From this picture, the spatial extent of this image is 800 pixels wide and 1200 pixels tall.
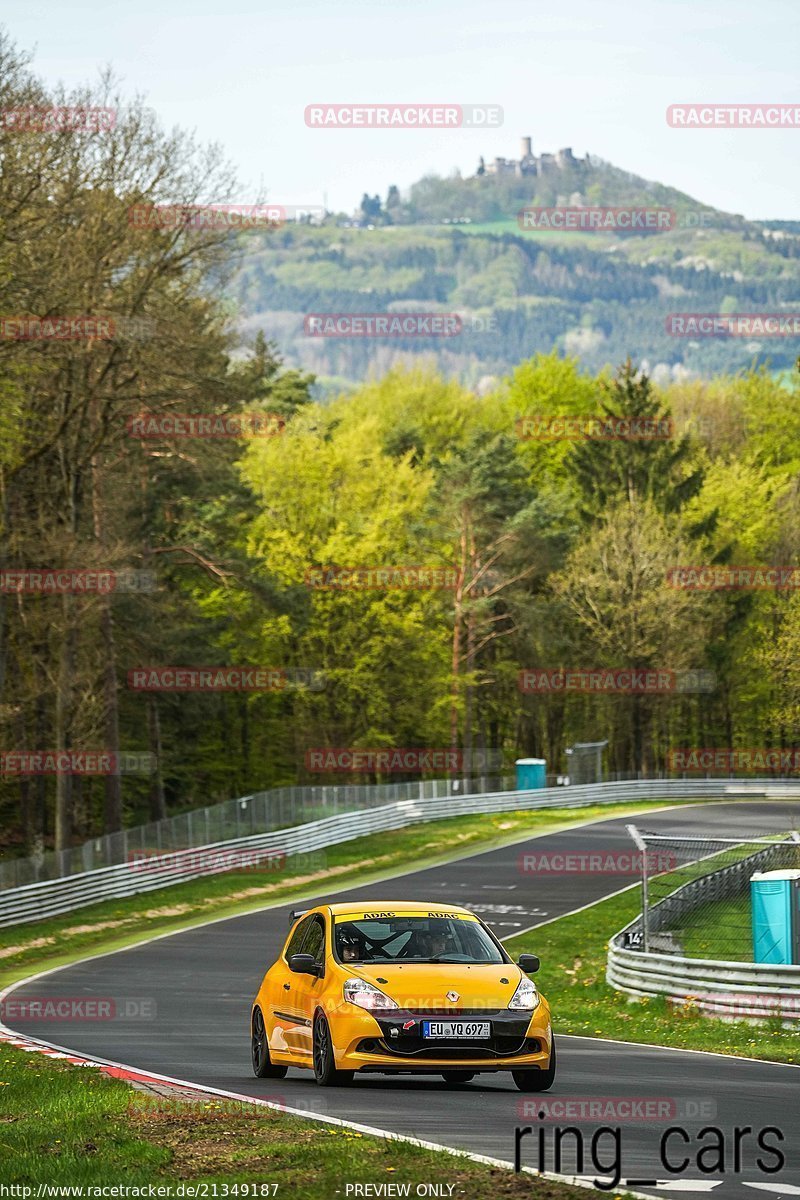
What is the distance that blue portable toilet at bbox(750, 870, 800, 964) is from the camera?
21.4 meters

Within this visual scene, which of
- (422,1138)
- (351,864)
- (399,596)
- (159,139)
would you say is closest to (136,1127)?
(422,1138)

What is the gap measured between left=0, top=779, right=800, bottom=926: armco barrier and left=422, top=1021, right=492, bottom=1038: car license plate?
90.1 feet

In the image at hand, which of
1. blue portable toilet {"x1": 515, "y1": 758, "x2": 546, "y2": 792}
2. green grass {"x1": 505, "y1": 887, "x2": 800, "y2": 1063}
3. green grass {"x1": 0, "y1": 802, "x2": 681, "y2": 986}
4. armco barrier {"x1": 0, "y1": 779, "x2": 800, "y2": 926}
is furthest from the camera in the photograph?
blue portable toilet {"x1": 515, "y1": 758, "x2": 546, "y2": 792}

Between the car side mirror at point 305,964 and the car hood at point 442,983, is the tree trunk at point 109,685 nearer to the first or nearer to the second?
the car side mirror at point 305,964

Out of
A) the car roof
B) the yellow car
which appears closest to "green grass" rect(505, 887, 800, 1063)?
the car roof

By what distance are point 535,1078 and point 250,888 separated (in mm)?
32711

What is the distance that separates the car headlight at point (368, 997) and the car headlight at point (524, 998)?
2.89 ft

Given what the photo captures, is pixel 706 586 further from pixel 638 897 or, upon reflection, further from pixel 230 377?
pixel 638 897

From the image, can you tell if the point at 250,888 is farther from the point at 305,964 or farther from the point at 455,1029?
the point at 455,1029

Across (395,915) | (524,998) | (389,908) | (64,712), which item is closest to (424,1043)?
(524,998)

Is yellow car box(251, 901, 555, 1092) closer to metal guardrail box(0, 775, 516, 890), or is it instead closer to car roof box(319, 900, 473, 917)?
car roof box(319, 900, 473, 917)

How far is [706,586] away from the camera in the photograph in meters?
79.1

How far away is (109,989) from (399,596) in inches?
1858

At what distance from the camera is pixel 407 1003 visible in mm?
12711
